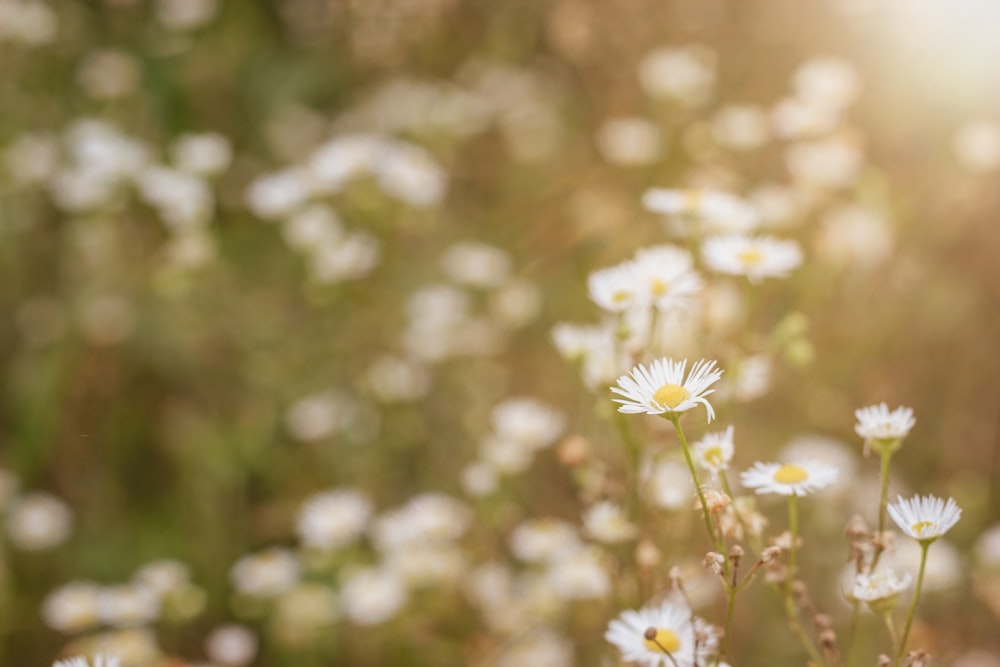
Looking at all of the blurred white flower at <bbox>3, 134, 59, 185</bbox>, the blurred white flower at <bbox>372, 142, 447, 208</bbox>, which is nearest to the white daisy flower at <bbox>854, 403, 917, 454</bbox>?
the blurred white flower at <bbox>372, 142, 447, 208</bbox>

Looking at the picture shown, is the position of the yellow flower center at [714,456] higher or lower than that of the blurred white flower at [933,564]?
lower

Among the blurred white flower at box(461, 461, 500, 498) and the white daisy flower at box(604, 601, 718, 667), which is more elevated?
the blurred white flower at box(461, 461, 500, 498)

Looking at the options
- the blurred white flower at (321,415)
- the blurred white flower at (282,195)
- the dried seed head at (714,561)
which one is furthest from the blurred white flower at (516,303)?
the dried seed head at (714,561)

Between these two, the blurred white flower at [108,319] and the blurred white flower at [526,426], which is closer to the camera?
the blurred white flower at [526,426]

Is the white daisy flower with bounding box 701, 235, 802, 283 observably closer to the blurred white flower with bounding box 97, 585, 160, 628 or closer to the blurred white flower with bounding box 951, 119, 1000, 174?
the blurred white flower with bounding box 97, 585, 160, 628

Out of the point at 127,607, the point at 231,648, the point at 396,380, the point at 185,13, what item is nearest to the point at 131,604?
the point at 127,607

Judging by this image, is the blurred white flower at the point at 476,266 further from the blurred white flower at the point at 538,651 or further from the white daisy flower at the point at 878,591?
the white daisy flower at the point at 878,591

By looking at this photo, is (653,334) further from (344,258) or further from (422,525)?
(344,258)

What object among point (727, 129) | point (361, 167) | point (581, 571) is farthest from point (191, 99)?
point (581, 571)
